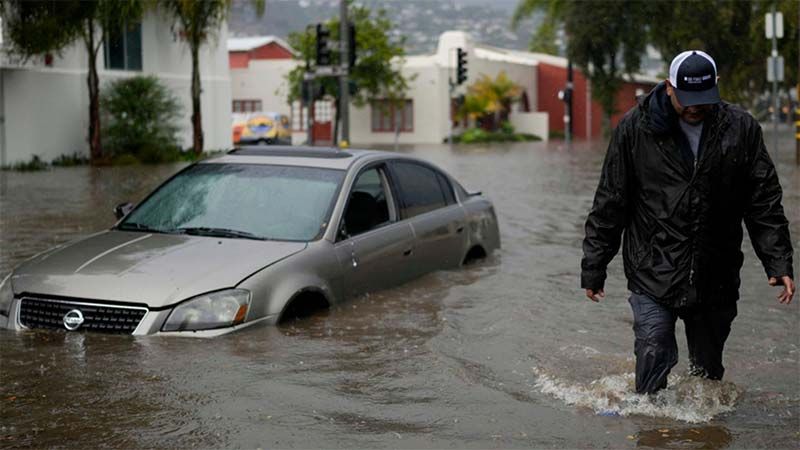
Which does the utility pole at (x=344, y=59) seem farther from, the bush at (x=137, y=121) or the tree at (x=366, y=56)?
the tree at (x=366, y=56)

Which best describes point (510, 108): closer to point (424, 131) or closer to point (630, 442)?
point (424, 131)

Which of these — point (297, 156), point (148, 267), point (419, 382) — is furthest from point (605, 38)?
point (419, 382)

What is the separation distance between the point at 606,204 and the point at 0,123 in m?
25.6

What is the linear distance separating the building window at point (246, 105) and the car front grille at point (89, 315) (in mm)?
58227

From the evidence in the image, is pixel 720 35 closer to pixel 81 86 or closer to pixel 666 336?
pixel 81 86

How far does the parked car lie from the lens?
48.8 metres

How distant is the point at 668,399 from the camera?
5.82 metres

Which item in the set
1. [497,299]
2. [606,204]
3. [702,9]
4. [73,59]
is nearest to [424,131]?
[702,9]

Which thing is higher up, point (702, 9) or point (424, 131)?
point (702, 9)

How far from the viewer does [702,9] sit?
4866 cm

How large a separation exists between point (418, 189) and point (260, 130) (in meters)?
39.7

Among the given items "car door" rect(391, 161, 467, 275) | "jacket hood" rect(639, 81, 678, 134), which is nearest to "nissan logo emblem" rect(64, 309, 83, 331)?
"car door" rect(391, 161, 467, 275)

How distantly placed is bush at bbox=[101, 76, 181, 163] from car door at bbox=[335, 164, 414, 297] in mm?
22739

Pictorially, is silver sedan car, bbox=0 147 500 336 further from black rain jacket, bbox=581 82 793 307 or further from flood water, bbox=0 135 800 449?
black rain jacket, bbox=581 82 793 307
